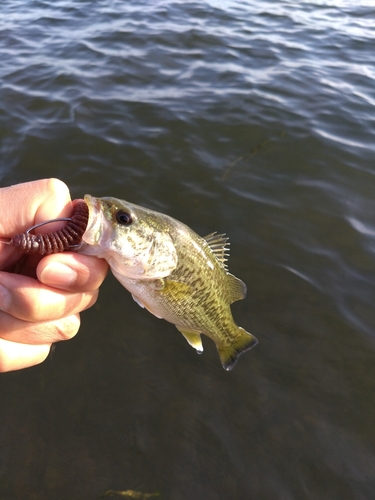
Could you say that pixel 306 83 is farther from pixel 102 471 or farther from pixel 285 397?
pixel 102 471

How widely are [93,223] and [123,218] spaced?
266 mm

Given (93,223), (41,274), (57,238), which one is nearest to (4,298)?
(41,274)

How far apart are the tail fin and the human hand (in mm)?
1220

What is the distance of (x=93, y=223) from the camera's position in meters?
2.18

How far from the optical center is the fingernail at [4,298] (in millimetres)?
2320

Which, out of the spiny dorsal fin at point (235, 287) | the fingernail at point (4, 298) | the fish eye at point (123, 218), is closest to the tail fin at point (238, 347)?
the spiny dorsal fin at point (235, 287)

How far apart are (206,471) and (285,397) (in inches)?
40.2

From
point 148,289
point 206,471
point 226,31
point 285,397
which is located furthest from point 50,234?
point 226,31

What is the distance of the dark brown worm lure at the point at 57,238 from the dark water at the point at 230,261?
216 cm

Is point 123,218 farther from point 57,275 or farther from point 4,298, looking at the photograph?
point 4,298

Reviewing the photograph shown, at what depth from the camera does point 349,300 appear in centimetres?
446

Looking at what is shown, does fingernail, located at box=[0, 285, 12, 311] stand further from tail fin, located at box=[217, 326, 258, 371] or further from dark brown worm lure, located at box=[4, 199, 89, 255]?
tail fin, located at box=[217, 326, 258, 371]

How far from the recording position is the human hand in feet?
7.35

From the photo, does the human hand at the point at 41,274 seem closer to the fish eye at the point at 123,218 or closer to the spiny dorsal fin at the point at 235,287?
the fish eye at the point at 123,218
